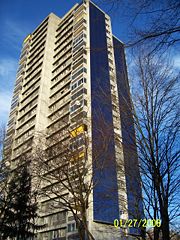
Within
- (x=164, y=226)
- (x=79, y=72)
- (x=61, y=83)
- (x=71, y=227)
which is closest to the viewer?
(x=164, y=226)

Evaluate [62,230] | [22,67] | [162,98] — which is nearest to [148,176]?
[162,98]

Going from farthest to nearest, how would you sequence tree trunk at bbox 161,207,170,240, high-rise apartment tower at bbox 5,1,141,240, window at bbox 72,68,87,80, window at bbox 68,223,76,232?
window at bbox 72,68,87,80, high-rise apartment tower at bbox 5,1,141,240, window at bbox 68,223,76,232, tree trunk at bbox 161,207,170,240

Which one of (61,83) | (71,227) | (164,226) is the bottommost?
(71,227)

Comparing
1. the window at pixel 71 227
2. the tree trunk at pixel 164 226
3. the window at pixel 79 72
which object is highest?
the window at pixel 79 72

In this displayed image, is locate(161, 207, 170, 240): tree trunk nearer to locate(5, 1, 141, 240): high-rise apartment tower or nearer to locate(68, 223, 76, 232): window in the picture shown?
locate(5, 1, 141, 240): high-rise apartment tower

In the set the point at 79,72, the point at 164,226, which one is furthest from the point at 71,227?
the point at 164,226

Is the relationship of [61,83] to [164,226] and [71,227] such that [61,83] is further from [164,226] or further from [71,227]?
[164,226]

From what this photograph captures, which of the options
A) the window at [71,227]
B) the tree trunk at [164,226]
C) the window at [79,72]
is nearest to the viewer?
the tree trunk at [164,226]

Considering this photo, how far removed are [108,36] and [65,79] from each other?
51.4ft

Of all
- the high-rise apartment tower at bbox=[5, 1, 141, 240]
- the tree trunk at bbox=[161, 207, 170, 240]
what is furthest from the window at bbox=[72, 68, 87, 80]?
the tree trunk at bbox=[161, 207, 170, 240]

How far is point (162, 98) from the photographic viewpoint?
6891 mm

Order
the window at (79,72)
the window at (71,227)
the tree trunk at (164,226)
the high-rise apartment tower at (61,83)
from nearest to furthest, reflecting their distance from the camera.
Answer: the tree trunk at (164,226)
the window at (71,227)
the high-rise apartment tower at (61,83)
the window at (79,72)

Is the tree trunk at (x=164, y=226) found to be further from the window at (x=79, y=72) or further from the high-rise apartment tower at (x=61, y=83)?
the window at (x=79, y=72)

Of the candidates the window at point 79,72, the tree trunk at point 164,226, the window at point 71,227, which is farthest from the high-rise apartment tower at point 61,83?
the tree trunk at point 164,226
